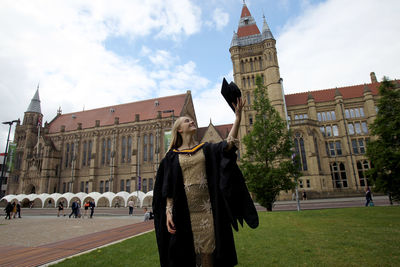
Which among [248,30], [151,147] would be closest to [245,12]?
[248,30]

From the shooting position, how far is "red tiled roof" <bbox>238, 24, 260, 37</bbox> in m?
47.0

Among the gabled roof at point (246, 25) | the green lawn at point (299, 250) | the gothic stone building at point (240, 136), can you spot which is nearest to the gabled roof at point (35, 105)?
the gothic stone building at point (240, 136)

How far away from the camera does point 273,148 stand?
16.8 metres

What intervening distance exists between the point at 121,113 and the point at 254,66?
3172 centimetres

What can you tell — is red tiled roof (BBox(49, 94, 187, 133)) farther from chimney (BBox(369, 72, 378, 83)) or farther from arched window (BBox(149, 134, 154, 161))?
chimney (BBox(369, 72, 378, 83))

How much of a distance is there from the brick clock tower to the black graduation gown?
37779 mm

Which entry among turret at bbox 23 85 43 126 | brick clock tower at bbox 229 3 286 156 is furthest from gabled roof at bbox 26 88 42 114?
brick clock tower at bbox 229 3 286 156

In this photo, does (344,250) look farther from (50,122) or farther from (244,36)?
(50,122)

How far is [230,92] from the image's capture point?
2.62 metres

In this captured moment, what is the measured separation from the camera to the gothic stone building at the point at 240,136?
3959 centimetres

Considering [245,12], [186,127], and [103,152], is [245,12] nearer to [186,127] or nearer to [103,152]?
[103,152]

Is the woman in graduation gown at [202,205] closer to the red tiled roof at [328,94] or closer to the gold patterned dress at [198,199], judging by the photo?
the gold patterned dress at [198,199]

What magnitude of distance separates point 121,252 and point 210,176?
5.10 m

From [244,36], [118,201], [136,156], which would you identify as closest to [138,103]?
[136,156]
